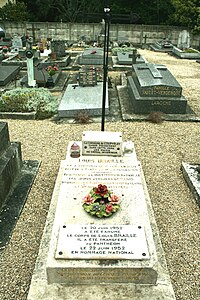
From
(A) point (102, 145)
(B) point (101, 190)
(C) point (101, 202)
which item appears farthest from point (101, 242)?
(A) point (102, 145)

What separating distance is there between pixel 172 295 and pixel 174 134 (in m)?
5.85

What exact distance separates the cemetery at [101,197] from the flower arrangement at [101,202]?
15mm

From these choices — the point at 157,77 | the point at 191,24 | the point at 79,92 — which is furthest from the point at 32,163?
the point at 191,24

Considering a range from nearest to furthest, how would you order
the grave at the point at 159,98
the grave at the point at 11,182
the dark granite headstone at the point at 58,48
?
the grave at the point at 11,182 < the grave at the point at 159,98 < the dark granite headstone at the point at 58,48

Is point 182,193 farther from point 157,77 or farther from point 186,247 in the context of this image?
point 157,77

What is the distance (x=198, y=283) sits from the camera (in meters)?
4.23

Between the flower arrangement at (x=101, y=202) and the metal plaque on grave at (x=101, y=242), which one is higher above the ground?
the flower arrangement at (x=101, y=202)

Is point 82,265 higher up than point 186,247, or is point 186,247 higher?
point 82,265

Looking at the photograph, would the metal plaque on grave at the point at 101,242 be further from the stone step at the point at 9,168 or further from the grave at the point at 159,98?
the grave at the point at 159,98

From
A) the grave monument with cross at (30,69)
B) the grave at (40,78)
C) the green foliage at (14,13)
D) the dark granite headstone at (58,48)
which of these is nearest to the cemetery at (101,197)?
the grave monument with cross at (30,69)

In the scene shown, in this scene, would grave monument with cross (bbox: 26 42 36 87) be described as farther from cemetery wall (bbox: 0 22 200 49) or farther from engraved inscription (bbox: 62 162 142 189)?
cemetery wall (bbox: 0 22 200 49)

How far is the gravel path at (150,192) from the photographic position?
4.34 m

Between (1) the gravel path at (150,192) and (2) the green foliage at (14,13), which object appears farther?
(2) the green foliage at (14,13)

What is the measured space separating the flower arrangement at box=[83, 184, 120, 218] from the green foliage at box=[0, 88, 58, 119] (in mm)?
5829
